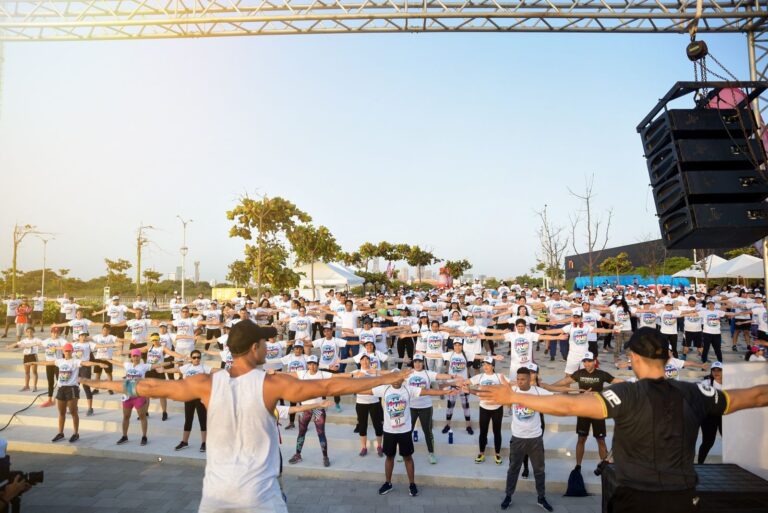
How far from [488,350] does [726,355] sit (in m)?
7.41

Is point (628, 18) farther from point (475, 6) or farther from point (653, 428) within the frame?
point (653, 428)

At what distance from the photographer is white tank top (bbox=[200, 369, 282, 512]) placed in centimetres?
252

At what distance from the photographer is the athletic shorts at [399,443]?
6668 millimetres

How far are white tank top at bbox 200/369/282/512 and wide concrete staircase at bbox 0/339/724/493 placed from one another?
17.5 feet

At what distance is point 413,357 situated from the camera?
11117 millimetres

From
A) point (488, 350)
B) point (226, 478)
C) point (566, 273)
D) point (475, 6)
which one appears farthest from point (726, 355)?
point (566, 273)

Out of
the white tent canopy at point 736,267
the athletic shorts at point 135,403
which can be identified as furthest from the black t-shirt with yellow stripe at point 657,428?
the white tent canopy at point 736,267

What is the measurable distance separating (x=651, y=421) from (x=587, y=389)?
5.55 m

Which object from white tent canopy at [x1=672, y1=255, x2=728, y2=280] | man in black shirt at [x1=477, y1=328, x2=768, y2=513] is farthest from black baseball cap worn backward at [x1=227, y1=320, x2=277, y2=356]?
white tent canopy at [x1=672, y1=255, x2=728, y2=280]

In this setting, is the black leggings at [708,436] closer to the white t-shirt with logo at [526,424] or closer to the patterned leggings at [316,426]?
the white t-shirt with logo at [526,424]

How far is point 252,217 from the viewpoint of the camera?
2438 centimetres

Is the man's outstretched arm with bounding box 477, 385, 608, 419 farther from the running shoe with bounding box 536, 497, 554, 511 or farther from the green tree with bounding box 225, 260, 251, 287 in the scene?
the green tree with bounding box 225, 260, 251, 287

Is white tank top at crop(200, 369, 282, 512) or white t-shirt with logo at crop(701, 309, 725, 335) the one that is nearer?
white tank top at crop(200, 369, 282, 512)

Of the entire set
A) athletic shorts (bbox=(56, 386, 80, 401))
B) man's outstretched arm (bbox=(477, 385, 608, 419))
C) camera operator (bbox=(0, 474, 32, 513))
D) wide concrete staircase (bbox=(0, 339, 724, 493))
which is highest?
man's outstretched arm (bbox=(477, 385, 608, 419))
